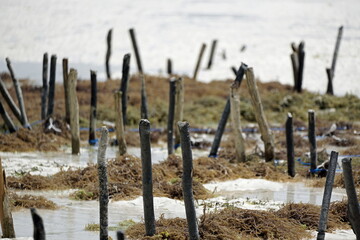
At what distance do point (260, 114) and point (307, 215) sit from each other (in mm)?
4065

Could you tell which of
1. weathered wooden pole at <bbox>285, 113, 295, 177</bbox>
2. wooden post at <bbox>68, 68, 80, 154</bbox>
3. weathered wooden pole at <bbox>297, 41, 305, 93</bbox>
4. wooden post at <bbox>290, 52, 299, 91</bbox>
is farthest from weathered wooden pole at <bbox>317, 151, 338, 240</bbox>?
wooden post at <bbox>290, 52, 299, 91</bbox>

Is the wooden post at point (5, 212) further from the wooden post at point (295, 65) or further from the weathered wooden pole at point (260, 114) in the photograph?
the wooden post at point (295, 65)

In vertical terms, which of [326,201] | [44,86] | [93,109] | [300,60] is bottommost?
[326,201]

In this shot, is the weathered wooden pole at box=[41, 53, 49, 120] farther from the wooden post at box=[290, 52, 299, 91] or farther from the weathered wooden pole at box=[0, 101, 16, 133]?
the wooden post at box=[290, 52, 299, 91]

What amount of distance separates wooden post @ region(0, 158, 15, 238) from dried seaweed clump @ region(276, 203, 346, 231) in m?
3.18

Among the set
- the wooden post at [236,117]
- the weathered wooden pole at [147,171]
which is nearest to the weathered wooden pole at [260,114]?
the wooden post at [236,117]

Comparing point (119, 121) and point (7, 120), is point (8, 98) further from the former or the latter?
point (119, 121)

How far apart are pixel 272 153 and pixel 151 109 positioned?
6612 mm

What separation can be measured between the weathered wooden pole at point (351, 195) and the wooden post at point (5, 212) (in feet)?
11.0

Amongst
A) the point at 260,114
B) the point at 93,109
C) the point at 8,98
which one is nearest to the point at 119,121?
the point at 93,109

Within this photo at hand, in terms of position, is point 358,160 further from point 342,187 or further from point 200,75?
point 200,75

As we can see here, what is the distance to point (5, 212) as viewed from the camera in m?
7.68

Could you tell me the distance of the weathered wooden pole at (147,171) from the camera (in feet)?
25.0

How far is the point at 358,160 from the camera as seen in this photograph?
1258 cm
